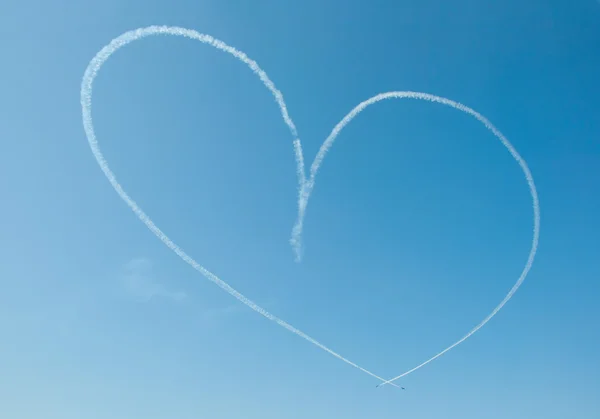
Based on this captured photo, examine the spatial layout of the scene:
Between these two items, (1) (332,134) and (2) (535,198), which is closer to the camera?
(1) (332,134)

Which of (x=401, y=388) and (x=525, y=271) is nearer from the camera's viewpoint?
(x=525, y=271)

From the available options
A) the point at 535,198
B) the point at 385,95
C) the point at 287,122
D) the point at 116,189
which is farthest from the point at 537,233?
the point at 116,189

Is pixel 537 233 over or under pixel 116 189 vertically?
over

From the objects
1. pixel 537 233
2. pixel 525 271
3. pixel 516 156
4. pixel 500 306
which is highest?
pixel 516 156

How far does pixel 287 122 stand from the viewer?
2057 inches

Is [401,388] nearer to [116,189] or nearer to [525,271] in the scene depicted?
[525,271]

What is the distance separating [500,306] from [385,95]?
138 ft

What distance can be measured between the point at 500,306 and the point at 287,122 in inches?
1910

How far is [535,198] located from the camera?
60031 millimetres

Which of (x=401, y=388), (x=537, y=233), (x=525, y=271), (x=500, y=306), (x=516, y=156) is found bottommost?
(x=401, y=388)

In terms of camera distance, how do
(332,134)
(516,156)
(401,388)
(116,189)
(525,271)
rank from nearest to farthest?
(116,189)
(332,134)
(516,156)
(525,271)
(401,388)

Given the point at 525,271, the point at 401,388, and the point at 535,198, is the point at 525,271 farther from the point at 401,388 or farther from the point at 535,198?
the point at 401,388

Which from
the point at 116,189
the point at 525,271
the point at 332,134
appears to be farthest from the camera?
the point at 525,271

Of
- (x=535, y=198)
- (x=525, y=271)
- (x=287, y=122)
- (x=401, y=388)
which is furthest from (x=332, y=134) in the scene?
(x=401, y=388)
